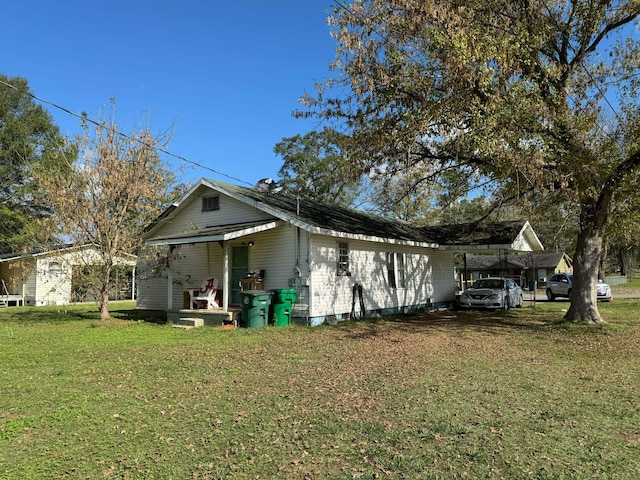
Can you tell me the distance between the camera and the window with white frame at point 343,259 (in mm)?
14961

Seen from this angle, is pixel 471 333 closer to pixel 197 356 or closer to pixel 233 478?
pixel 197 356

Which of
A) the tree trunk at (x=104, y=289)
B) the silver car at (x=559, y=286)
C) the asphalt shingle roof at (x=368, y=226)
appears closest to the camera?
the tree trunk at (x=104, y=289)

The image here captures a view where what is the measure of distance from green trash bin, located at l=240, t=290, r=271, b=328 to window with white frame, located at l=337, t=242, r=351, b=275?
9.45 feet

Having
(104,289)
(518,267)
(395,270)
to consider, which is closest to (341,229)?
(395,270)

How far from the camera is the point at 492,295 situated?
20.0 meters

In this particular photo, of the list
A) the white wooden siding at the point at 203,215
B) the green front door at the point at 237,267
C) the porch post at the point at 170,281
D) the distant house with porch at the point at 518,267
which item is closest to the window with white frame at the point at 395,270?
the white wooden siding at the point at 203,215

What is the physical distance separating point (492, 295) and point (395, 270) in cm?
528

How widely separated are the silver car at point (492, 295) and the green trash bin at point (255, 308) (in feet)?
36.5

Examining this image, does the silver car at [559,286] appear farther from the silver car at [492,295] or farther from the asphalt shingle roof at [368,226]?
the asphalt shingle roof at [368,226]

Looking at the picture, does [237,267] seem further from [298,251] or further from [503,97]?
[503,97]

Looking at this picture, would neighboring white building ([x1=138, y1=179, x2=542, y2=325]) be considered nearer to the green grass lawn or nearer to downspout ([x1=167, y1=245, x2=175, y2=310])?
downspout ([x1=167, y1=245, x2=175, y2=310])

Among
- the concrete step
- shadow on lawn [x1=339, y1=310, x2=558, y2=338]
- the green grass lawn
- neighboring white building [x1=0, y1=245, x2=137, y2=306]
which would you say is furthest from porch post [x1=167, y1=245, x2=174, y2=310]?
neighboring white building [x1=0, y1=245, x2=137, y2=306]

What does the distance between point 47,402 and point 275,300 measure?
25.6ft

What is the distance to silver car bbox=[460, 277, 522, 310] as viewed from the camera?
786 inches
